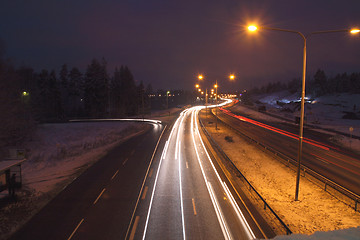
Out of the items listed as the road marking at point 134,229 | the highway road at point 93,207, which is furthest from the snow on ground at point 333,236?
the highway road at point 93,207

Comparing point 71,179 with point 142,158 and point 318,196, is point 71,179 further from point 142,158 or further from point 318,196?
point 318,196

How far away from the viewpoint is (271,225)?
10.9m

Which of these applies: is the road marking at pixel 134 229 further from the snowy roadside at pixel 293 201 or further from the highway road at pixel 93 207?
the snowy roadside at pixel 293 201

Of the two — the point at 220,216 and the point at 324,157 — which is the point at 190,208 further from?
the point at 324,157

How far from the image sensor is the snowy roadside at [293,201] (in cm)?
1140

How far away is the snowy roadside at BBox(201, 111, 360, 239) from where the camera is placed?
11398 millimetres

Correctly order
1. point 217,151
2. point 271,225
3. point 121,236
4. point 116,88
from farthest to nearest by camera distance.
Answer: point 116,88 → point 217,151 → point 271,225 → point 121,236

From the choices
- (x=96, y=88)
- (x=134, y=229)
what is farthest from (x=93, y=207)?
(x=96, y=88)

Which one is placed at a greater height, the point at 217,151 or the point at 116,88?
the point at 116,88

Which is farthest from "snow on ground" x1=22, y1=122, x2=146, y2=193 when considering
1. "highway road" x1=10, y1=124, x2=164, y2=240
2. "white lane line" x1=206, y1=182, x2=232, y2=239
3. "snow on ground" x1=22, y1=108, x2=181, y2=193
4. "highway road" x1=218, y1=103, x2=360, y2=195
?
"highway road" x1=218, y1=103, x2=360, y2=195

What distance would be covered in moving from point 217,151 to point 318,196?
42.1 ft

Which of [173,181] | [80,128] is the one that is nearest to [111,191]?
[173,181]

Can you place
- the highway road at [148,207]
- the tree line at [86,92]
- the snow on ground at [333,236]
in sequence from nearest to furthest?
the snow on ground at [333,236] → the highway road at [148,207] → the tree line at [86,92]

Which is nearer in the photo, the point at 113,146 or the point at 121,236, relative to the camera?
the point at 121,236
